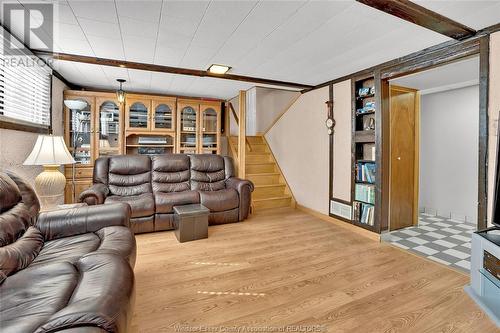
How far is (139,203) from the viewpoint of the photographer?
3.14m

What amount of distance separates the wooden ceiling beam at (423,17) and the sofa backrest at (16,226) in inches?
100

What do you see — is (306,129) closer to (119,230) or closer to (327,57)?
(327,57)

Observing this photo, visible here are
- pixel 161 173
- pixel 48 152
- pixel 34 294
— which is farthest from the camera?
pixel 161 173

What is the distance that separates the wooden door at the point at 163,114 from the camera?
15.7 ft

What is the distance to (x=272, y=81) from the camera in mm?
3863

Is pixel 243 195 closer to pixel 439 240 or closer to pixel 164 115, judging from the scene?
pixel 164 115

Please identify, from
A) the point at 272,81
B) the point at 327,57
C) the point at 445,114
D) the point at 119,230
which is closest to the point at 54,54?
the point at 119,230

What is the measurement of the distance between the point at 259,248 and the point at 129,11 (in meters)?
2.48

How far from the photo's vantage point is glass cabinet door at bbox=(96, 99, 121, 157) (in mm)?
4371

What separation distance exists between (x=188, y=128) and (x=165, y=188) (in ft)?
5.91

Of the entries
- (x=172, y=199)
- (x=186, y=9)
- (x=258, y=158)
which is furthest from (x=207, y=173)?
(x=186, y=9)

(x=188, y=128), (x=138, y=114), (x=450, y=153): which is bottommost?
(x=450, y=153)

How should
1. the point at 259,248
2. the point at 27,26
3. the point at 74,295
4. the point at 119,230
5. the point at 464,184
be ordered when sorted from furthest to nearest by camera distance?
the point at 464,184
the point at 259,248
the point at 27,26
the point at 119,230
the point at 74,295

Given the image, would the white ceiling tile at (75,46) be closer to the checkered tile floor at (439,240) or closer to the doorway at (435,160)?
the doorway at (435,160)
